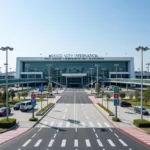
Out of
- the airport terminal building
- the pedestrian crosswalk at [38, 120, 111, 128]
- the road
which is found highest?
the airport terminal building

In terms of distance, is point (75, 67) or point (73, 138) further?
point (75, 67)

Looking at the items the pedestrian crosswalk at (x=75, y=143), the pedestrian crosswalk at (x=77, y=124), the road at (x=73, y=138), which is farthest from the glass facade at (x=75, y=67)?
the pedestrian crosswalk at (x=75, y=143)

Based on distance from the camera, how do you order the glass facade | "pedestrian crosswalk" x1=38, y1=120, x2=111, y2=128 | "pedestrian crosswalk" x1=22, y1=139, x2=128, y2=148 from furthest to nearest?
the glass facade → "pedestrian crosswalk" x1=38, y1=120, x2=111, y2=128 → "pedestrian crosswalk" x1=22, y1=139, x2=128, y2=148

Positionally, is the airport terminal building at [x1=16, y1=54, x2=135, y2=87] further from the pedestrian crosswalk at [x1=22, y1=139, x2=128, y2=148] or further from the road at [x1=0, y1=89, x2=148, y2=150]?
the pedestrian crosswalk at [x1=22, y1=139, x2=128, y2=148]

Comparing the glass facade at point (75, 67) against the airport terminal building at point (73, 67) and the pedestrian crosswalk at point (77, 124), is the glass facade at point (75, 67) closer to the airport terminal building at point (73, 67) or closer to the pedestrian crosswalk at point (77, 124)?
the airport terminal building at point (73, 67)

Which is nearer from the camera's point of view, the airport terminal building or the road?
the road

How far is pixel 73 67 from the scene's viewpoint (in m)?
180

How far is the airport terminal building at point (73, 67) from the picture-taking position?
176m

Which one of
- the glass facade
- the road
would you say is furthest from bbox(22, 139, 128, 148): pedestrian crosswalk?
the glass facade

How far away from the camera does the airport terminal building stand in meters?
176

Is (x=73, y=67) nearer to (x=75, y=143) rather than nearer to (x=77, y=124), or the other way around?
(x=77, y=124)

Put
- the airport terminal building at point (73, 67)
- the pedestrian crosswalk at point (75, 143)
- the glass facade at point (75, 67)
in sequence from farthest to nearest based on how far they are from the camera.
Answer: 1. the glass facade at point (75, 67)
2. the airport terminal building at point (73, 67)
3. the pedestrian crosswalk at point (75, 143)

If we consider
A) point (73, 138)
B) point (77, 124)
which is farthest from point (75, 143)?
point (77, 124)

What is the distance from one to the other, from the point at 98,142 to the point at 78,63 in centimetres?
15406
